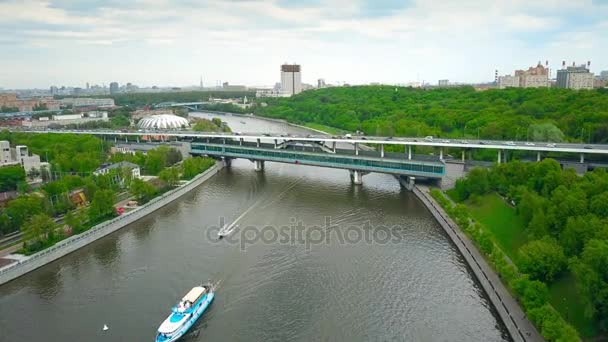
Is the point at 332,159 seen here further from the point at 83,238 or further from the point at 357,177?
the point at 83,238

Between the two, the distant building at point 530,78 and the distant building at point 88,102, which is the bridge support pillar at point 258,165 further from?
the distant building at point 530,78

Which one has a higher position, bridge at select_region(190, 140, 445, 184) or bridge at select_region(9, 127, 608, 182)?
bridge at select_region(9, 127, 608, 182)

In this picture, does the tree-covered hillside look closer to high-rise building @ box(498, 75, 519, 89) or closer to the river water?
the river water

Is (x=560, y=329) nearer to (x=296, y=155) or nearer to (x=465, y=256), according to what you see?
(x=465, y=256)

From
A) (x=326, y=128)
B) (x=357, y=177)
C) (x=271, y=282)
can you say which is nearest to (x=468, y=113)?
(x=357, y=177)

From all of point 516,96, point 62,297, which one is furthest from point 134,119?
point 62,297

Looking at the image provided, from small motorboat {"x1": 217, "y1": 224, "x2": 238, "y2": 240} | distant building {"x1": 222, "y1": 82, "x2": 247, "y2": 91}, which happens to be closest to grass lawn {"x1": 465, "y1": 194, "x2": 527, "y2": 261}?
small motorboat {"x1": 217, "y1": 224, "x2": 238, "y2": 240}
